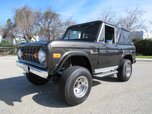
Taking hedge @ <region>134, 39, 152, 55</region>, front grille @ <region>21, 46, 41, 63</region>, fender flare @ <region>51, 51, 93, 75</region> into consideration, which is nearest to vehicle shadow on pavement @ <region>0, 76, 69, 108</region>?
fender flare @ <region>51, 51, 93, 75</region>

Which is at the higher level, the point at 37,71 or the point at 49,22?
the point at 49,22

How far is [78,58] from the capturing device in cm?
515

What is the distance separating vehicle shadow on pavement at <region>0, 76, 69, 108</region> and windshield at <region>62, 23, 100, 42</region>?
183 cm

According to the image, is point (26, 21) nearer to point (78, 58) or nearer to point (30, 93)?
point (30, 93)

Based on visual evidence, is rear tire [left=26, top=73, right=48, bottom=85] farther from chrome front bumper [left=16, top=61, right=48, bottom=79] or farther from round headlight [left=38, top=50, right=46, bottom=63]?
round headlight [left=38, top=50, right=46, bottom=63]

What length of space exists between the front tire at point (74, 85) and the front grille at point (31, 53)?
0.89 metres

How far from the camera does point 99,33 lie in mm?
5652

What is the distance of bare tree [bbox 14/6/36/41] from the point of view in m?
34.4

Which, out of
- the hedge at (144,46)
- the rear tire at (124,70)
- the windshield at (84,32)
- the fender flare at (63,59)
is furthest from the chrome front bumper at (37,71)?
the hedge at (144,46)

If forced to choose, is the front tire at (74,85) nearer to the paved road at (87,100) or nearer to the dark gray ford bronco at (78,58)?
the dark gray ford bronco at (78,58)

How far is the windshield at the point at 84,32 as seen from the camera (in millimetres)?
5764

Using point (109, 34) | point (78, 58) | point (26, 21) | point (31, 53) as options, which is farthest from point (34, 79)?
point (26, 21)

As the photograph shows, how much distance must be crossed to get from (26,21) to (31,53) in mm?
30886

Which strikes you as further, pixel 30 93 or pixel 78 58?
pixel 30 93
